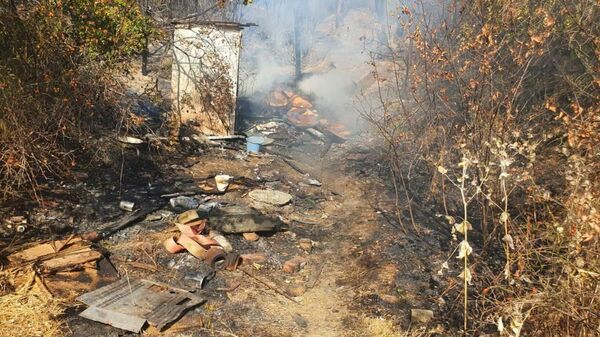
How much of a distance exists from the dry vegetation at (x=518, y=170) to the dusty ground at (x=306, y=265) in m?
0.53

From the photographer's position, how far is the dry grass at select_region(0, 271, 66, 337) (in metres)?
3.51

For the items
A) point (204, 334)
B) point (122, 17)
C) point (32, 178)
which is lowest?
point (204, 334)

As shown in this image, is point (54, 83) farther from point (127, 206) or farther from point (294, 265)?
point (294, 265)

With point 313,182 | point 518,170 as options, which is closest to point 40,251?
point 313,182

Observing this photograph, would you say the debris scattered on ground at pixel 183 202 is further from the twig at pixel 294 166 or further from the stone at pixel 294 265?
the twig at pixel 294 166

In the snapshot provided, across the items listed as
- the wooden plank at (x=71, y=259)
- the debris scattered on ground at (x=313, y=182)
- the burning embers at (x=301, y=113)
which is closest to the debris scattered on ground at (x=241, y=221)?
the wooden plank at (x=71, y=259)

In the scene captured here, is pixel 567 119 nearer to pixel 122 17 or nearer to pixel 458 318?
pixel 458 318

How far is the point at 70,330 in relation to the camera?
3.61m

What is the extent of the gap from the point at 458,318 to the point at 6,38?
6.57 metres

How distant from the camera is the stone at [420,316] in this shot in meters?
4.06

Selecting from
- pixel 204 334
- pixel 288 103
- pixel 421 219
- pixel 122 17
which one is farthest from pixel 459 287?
pixel 288 103

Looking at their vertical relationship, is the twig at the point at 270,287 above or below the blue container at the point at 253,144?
below

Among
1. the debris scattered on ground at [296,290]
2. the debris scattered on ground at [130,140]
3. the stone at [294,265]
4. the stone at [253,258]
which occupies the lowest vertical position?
the debris scattered on ground at [296,290]

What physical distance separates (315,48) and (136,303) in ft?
59.4
